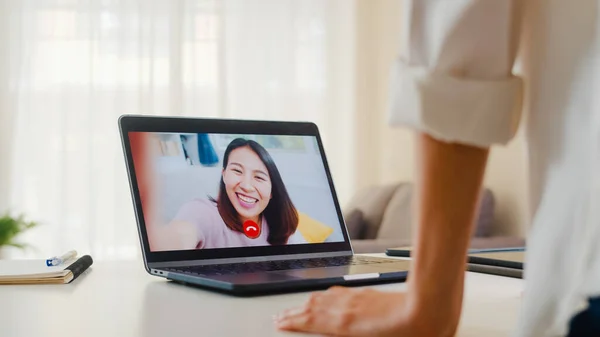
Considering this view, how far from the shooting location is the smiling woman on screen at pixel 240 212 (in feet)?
3.19

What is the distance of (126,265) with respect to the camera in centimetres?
113

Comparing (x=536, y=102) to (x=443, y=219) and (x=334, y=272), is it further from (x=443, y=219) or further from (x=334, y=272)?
(x=334, y=272)

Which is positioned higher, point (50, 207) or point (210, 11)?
point (210, 11)

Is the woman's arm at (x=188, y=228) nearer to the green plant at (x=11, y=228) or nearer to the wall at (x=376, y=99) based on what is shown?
the green plant at (x=11, y=228)

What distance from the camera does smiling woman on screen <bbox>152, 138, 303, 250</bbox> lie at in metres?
0.97

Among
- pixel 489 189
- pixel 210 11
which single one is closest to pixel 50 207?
pixel 210 11

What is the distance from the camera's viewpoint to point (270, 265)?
0.96m

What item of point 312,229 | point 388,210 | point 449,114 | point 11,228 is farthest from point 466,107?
point 11,228

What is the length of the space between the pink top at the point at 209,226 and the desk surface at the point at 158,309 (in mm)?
80

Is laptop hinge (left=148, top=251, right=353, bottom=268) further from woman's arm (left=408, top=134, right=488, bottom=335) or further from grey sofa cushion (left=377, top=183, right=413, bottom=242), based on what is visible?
grey sofa cushion (left=377, top=183, right=413, bottom=242)

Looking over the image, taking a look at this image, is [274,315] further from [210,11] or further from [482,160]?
[210,11]

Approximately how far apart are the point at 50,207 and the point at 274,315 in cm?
344

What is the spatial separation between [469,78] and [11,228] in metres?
3.36

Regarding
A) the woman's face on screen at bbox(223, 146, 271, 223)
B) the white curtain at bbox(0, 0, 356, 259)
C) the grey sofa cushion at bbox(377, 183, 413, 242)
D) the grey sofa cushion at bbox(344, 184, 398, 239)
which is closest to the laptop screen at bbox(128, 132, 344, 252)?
the woman's face on screen at bbox(223, 146, 271, 223)
